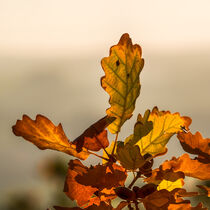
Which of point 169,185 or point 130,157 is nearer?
point 130,157

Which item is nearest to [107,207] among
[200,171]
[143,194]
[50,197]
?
[143,194]

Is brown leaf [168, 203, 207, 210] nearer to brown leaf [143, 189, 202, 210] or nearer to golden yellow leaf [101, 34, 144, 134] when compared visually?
brown leaf [143, 189, 202, 210]

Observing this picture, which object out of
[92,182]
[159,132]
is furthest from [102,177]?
[159,132]

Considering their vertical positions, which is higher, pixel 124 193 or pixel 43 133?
pixel 43 133

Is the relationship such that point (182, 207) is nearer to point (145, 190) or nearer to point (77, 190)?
point (145, 190)

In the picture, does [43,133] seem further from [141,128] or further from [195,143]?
[195,143]

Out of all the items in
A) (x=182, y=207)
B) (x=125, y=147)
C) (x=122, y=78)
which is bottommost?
(x=182, y=207)

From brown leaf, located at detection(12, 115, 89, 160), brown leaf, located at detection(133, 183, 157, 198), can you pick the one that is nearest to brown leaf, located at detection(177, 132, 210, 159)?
brown leaf, located at detection(133, 183, 157, 198)
